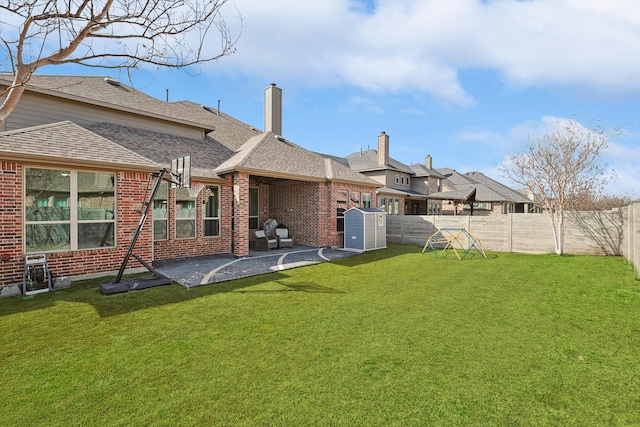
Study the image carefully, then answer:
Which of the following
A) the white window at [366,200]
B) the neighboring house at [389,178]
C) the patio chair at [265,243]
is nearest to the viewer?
the patio chair at [265,243]

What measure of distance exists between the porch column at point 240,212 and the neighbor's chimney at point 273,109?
7492 mm

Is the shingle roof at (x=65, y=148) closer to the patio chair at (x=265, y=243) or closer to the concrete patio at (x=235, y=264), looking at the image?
the concrete patio at (x=235, y=264)

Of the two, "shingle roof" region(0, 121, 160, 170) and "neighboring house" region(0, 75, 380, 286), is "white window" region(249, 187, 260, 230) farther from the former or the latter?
"shingle roof" region(0, 121, 160, 170)

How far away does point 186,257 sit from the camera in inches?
425

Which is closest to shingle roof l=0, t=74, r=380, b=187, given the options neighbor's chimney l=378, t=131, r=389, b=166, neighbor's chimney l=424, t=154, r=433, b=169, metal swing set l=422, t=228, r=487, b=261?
metal swing set l=422, t=228, r=487, b=261

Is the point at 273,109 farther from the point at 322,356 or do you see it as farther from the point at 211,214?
the point at 322,356

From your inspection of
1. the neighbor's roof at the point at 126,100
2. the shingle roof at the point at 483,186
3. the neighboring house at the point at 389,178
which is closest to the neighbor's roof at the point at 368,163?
the neighboring house at the point at 389,178

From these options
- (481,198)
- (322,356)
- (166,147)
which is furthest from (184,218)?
(481,198)

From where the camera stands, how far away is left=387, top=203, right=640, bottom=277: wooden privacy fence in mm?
11297

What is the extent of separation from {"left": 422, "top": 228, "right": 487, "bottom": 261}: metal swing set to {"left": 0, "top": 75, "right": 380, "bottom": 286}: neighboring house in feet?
13.0

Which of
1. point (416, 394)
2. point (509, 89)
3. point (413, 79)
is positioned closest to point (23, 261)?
point (416, 394)

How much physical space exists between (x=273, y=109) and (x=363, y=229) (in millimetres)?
9301

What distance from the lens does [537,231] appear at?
12789 mm

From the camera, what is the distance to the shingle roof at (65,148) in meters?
6.87
